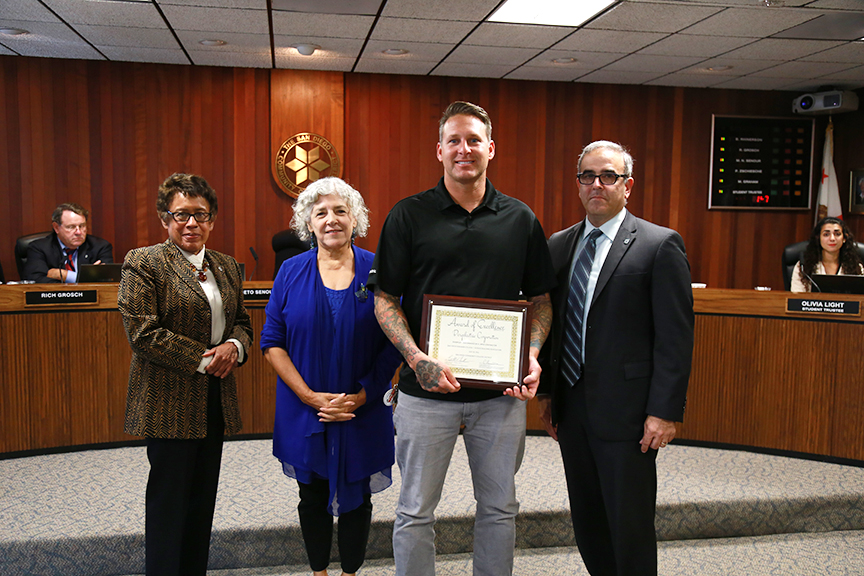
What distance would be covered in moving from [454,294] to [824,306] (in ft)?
9.56

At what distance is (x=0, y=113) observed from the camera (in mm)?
5656

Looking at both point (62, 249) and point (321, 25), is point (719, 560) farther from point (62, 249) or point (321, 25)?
point (62, 249)

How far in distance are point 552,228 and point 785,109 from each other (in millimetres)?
2876

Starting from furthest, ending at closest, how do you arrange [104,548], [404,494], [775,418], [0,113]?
[0,113]
[775,418]
[104,548]
[404,494]

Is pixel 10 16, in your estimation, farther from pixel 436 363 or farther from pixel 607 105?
pixel 607 105

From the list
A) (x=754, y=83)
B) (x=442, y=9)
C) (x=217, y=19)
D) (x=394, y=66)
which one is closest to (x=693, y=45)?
(x=754, y=83)

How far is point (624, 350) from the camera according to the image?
6.52 feet

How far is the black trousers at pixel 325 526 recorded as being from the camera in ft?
7.41

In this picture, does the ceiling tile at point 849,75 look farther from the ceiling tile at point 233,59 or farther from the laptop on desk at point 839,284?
the ceiling tile at point 233,59

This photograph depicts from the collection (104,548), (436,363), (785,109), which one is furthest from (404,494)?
(785,109)

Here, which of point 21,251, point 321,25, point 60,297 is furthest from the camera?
point 21,251

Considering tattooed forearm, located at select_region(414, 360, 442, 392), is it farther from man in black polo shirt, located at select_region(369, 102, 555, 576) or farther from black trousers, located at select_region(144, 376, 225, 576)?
black trousers, located at select_region(144, 376, 225, 576)

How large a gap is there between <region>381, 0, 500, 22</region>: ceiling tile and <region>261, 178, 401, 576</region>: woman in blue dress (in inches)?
97.5

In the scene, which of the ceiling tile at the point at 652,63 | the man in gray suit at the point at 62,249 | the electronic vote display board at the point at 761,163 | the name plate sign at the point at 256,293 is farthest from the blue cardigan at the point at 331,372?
the electronic vote display board at the point at 761,163
